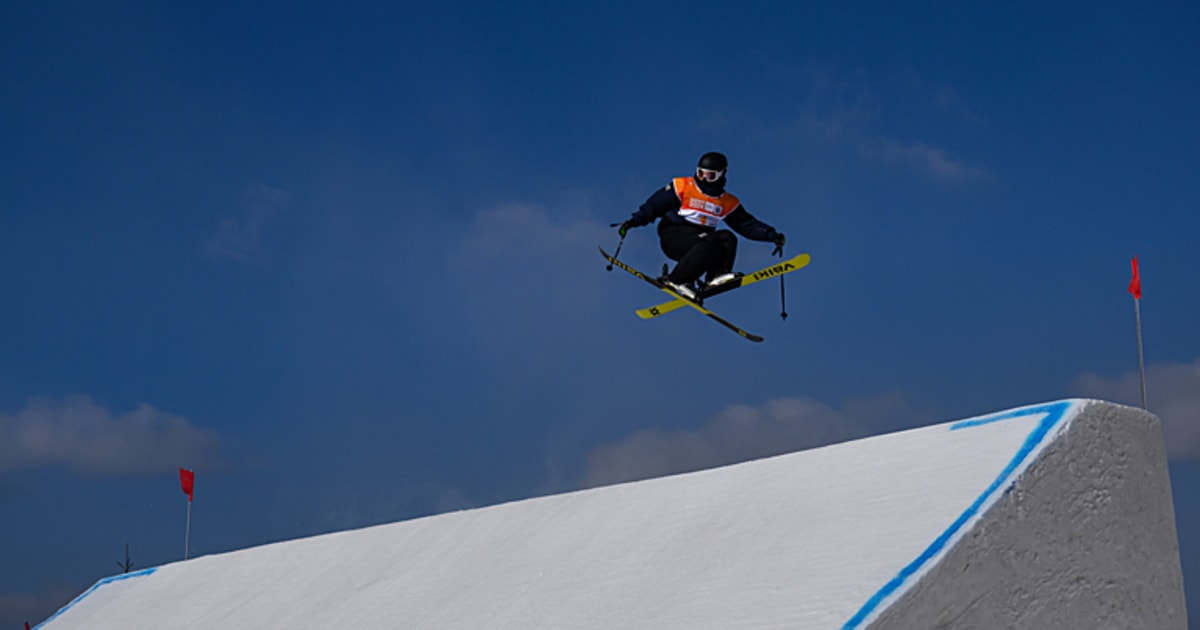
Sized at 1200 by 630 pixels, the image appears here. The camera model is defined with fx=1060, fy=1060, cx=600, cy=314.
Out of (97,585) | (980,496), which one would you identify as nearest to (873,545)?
(980,496)

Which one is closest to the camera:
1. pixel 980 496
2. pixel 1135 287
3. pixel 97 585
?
pixel 980 496

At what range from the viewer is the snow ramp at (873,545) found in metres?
3.04

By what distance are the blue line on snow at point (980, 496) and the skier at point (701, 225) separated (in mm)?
4099

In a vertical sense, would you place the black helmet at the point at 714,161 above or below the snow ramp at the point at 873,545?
above

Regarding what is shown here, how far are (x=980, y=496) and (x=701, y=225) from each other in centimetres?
473

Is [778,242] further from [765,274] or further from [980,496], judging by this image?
[980,496]

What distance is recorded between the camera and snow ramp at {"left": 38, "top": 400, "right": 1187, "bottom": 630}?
304 centimetres

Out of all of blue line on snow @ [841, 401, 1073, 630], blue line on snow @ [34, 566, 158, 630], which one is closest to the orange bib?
blue line on snow @ [841, 401, 1073, 630]

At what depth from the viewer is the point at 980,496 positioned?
3137 millimetres

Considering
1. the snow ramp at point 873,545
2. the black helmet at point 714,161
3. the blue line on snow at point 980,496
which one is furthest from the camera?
the black helmet at point 714,161

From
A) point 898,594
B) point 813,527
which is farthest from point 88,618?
point 898,594

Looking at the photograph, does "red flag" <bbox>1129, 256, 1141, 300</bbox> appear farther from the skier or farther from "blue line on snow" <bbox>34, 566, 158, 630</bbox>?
"blue line on snow" <bbox>34, 566, 158, 630</bbox>

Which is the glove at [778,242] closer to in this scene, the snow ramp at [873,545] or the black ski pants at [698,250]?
the black ski pants at [698,250]

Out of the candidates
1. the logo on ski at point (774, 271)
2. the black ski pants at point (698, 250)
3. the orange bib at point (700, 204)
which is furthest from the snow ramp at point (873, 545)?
the logo on ski at point (774, 271)
